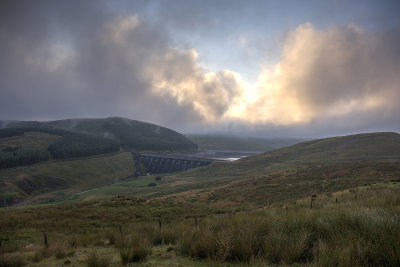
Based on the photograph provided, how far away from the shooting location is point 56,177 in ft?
432

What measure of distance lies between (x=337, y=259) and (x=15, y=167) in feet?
626

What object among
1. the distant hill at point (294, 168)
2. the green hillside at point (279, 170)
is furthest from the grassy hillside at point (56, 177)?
the distant hill at point (294, 168)

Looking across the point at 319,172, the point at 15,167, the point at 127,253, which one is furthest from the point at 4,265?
the point at 15,167

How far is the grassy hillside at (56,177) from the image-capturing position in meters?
105

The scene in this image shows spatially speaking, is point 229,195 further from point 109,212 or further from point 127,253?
point 127,253

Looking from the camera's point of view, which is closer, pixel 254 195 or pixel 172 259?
pixel 172 259

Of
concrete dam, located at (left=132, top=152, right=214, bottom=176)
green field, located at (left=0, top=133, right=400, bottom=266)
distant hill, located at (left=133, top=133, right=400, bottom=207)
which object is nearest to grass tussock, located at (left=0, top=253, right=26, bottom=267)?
green field, located at (left=0, top=133, right=400, bottom=266)

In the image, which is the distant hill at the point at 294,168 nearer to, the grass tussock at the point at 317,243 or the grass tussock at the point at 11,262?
the grass tussock at the point at 317,243

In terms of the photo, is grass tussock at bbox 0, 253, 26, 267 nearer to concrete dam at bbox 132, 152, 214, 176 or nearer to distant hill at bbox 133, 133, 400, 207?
distant hill at bbox 133, 133, 400, 207

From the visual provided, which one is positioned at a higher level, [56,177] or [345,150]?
[345,150]

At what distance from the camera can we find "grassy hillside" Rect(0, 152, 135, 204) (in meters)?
105

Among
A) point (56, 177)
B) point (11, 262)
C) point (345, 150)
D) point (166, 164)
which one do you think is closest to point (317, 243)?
point (11, 262)

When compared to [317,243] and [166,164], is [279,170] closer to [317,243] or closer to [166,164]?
[317,243]

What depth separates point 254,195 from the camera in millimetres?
40500
